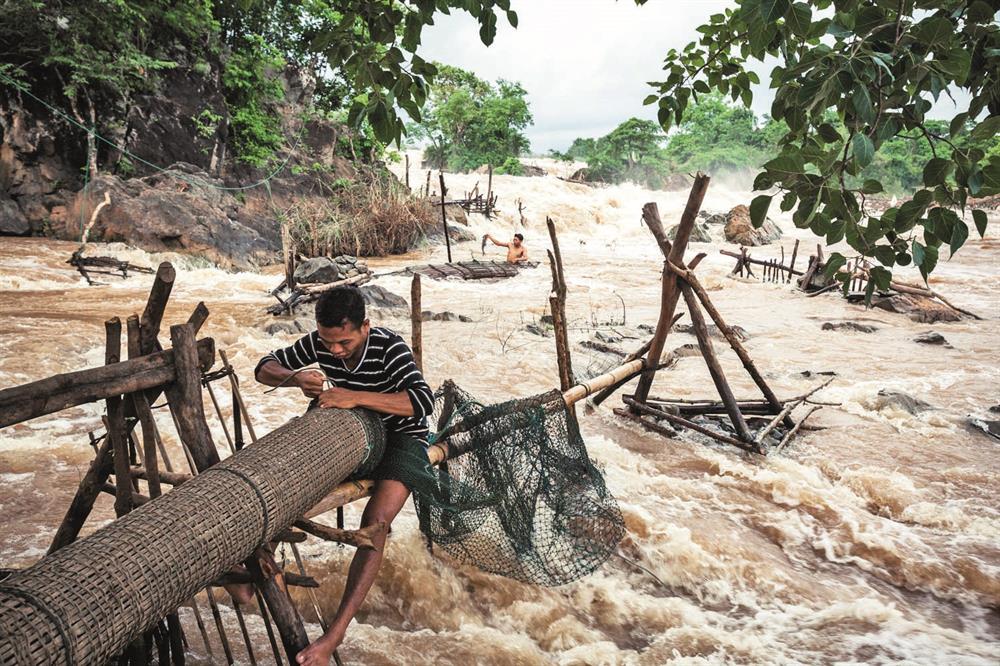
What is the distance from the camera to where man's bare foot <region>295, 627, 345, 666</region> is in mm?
1998

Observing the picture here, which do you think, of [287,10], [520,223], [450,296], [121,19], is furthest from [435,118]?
[450,296]

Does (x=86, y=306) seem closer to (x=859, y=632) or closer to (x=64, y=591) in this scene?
(x=64, y=591)

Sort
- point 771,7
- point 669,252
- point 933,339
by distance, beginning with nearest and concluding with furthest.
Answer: point 771,7 < point 669,252 < point 933,339

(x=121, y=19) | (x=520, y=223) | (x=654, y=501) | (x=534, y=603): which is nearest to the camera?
(x=534, y=603)

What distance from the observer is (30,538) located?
3.47 meters

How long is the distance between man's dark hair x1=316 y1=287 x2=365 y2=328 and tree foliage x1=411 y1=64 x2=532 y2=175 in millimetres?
35613

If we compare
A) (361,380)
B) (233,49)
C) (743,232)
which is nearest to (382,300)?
(361,380)

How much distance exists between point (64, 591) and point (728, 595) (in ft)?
10.2

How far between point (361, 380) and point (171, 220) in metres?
12.8

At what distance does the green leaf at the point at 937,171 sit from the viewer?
1.32m

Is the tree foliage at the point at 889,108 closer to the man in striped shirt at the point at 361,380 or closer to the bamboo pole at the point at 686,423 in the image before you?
the man in striped shirt at the point at 361,380

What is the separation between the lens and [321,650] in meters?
2.15

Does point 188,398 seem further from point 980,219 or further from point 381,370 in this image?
point 980,219

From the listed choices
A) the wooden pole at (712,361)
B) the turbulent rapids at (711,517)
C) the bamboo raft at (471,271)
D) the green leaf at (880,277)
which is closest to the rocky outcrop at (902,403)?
the turbulent rapids at (711,517)
